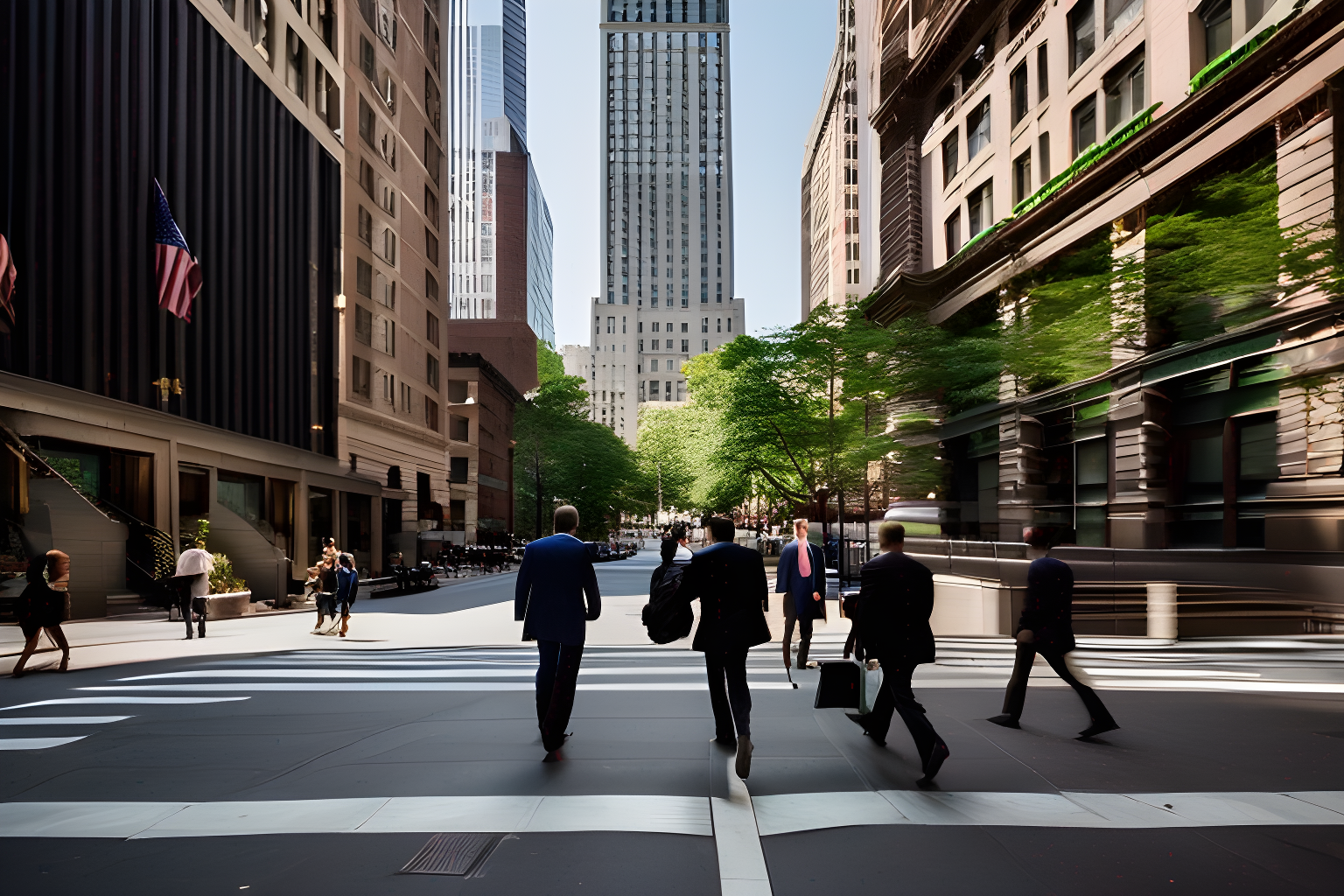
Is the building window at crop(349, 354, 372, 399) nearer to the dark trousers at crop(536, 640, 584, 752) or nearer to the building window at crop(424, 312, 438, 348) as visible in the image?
the building window at crop(424, 312, 438, 348)

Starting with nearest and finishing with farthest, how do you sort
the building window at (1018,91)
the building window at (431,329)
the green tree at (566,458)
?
the building window at (1018,91)
the building window at (431,329)
the green tree at (566,458)

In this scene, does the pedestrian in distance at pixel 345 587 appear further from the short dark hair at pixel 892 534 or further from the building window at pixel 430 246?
the building window at pixel 430 246

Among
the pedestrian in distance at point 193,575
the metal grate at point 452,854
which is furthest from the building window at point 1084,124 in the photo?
the pedestrian in distance at point 193,575

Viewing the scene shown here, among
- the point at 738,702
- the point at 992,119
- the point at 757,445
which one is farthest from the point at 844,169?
the point at 738,702

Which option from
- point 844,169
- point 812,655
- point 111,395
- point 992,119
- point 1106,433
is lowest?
point 812,655

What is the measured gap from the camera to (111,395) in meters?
23.8

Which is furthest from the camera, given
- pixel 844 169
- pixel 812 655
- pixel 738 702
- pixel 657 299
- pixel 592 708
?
pixel 657 299

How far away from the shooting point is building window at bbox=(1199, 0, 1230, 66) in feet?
48.1

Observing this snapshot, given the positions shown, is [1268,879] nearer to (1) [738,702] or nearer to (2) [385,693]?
(1) [738,702]

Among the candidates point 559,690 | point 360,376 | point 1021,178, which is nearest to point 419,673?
point 559,690

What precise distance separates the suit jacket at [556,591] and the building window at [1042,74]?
61.4 ft

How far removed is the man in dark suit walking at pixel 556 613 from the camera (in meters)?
7.43

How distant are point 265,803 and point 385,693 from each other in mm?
4968

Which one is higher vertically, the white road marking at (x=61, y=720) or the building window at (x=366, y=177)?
the building window at (x=366, y=177)
